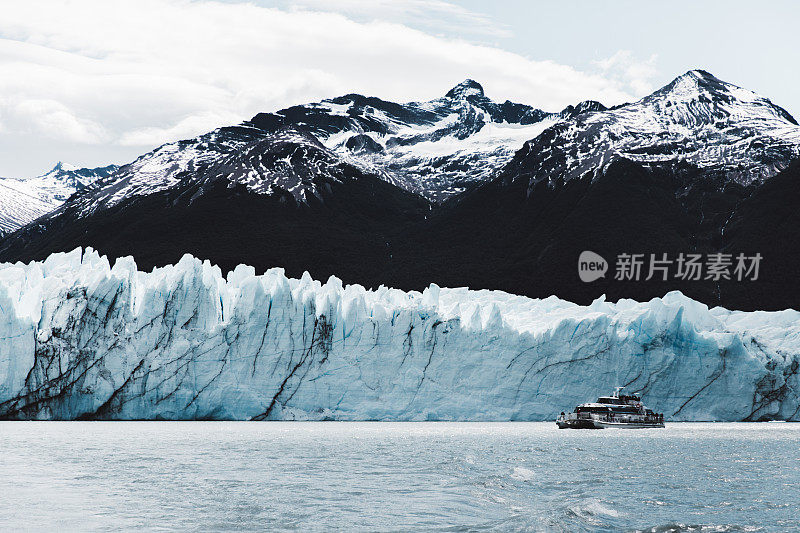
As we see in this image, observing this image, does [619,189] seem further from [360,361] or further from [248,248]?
[360,361]

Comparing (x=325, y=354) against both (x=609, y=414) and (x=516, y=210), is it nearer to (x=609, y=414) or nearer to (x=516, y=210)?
(x=609, y=414)

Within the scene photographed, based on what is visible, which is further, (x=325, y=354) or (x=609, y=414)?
(x=609, y=414)

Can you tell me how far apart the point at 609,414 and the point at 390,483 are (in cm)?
2425

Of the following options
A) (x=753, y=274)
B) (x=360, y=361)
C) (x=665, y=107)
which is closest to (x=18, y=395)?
(x=360, y=361)

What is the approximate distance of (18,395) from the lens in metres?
38.2

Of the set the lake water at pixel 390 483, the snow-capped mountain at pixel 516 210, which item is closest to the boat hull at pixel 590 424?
the lake water at pixel 390 483

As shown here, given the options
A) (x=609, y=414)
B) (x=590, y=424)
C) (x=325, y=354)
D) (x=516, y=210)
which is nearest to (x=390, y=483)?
(x=325, y=354)

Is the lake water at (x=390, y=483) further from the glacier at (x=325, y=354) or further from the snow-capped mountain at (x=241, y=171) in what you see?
the snow-capped mountain at (x=241, y=171)

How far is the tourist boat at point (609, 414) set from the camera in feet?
138

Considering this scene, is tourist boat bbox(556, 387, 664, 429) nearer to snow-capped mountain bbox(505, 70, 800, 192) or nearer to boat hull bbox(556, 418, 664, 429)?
boat hull bbox(556, 418, 664, 429)

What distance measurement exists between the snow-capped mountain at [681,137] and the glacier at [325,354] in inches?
3052

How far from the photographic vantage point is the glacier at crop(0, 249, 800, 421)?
38844mm

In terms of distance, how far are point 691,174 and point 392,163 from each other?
89.0 meters

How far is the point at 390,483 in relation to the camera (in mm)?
20328
